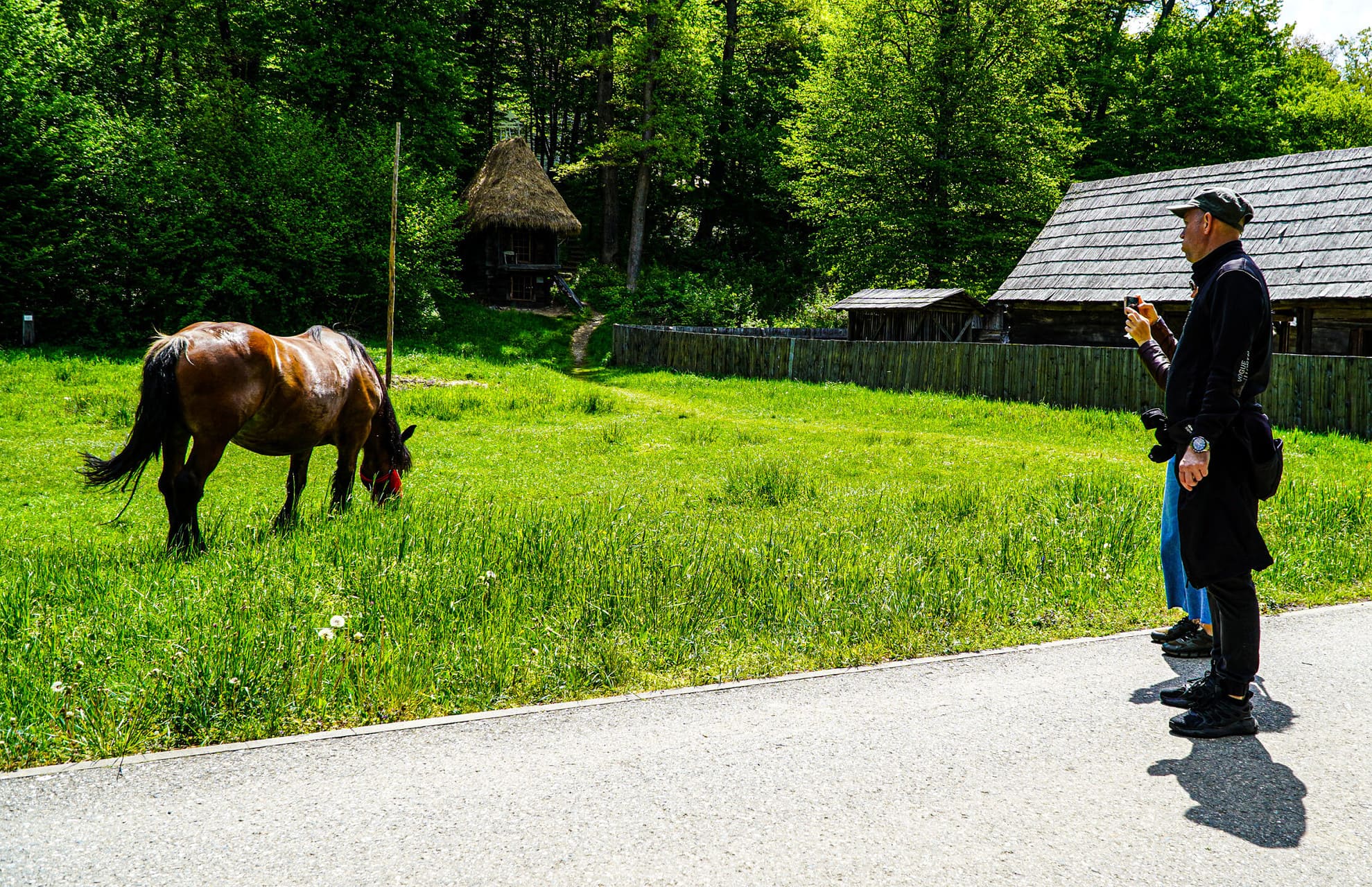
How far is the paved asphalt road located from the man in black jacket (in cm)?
29

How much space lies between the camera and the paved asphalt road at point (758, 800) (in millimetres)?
2936

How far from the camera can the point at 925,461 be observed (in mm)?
12789

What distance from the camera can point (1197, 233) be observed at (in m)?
4.39

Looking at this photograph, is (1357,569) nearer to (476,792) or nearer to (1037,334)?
(476,792)

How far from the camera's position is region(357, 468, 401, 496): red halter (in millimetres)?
8875

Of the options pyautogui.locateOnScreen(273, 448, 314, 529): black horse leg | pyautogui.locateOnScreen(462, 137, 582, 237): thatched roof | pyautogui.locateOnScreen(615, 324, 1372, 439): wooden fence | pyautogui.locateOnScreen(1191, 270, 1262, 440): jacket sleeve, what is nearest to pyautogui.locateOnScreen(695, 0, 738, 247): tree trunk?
pyautogui.locateOnScreen(462, 137, 582, 237): thatched roof

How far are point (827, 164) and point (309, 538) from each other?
31121 millimetres

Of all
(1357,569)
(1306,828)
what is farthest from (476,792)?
(1357,569)

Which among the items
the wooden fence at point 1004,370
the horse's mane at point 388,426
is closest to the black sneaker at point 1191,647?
the horse's mane at point 388,426

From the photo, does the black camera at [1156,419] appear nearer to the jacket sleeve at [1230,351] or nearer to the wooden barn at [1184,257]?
the jacket sleeve at [1230,351]

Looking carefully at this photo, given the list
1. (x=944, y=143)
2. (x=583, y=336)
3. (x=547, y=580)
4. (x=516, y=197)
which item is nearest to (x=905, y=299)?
(x=944, y=143)

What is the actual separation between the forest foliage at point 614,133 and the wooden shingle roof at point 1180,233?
6684mm

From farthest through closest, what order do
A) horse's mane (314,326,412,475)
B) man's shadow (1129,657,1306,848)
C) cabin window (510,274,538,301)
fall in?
cabin window (510,274,538,301), horse's mane (314,326,412,475), man's shadow (1129,657,1306,848)

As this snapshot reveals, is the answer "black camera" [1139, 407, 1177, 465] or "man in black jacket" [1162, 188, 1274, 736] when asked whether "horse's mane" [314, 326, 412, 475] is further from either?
"man in black jacket" [1162, 188, 1274, 736]
